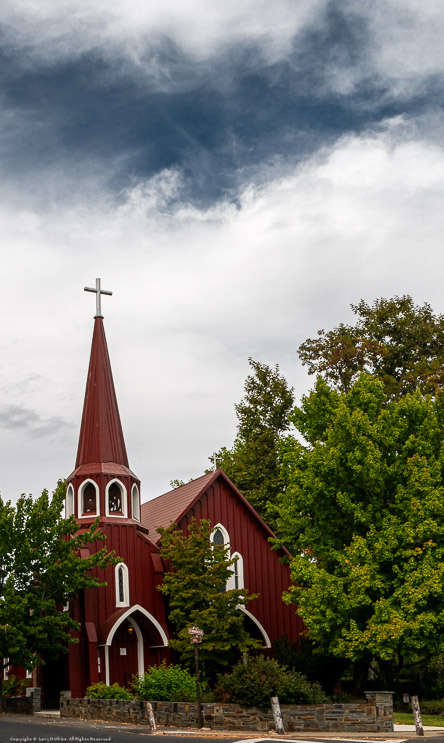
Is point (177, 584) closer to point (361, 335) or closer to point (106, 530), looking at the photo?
point (106, 530)

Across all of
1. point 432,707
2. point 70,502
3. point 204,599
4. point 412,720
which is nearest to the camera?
point 412,720

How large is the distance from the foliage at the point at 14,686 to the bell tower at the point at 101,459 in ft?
20.8

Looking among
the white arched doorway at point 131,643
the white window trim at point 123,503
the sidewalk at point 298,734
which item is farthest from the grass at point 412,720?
the white window trim at point 123,503

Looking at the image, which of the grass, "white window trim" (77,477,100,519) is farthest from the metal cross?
the grass

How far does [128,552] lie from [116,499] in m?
2.98

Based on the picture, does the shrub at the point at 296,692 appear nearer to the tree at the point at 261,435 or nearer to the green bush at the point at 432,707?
the green bush at the point at 432,707

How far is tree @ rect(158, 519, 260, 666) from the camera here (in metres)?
29.2

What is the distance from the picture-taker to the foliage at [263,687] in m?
21.3

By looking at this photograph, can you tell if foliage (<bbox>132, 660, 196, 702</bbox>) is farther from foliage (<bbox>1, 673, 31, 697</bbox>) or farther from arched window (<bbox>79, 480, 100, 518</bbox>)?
arched window (<bbox>79, 480, 100, 518</bbox>)

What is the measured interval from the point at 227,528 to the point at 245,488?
1015 centimetres

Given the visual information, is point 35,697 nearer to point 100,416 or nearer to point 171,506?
point 171,506

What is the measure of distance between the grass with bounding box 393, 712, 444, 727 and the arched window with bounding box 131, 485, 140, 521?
13.1m

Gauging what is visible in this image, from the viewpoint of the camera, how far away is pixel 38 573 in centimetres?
2809

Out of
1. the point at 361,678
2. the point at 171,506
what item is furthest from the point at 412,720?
the point at 171,506
